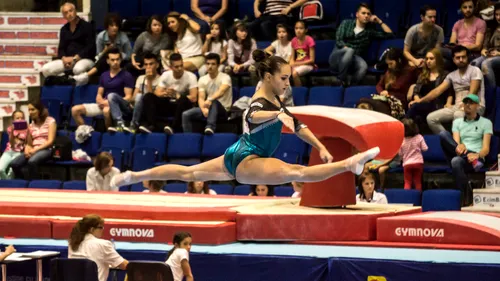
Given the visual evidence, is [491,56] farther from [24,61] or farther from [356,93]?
[24,61]

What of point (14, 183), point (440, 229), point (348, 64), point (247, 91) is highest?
point (348, 64)

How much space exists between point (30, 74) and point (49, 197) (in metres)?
4.96

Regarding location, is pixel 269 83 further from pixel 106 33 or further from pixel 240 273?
pixel 106 33

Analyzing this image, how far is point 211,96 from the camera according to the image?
39.3 ft

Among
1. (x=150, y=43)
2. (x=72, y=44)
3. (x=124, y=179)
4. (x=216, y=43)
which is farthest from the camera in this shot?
(x=72, y=44)

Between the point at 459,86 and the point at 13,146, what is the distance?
5.28 metres

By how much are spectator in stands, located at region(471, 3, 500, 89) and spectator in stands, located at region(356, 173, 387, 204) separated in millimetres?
2250

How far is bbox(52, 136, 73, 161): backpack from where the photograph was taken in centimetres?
1219

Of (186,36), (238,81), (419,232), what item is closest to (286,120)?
(419,232)

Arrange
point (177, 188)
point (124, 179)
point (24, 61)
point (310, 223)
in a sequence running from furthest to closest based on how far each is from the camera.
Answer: point (24, 61)
point (177, 188)
point (124, 179)
point (310, 223)

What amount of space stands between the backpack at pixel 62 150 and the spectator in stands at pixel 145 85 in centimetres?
75

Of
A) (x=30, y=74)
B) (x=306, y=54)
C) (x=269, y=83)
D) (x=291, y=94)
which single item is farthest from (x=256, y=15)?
(x=269, y=83)

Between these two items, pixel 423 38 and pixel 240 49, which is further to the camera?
pixel 240 49

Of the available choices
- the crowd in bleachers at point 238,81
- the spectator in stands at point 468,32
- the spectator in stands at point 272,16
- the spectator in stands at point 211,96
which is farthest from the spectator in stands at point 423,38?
the spectator in stands at point 211,96
